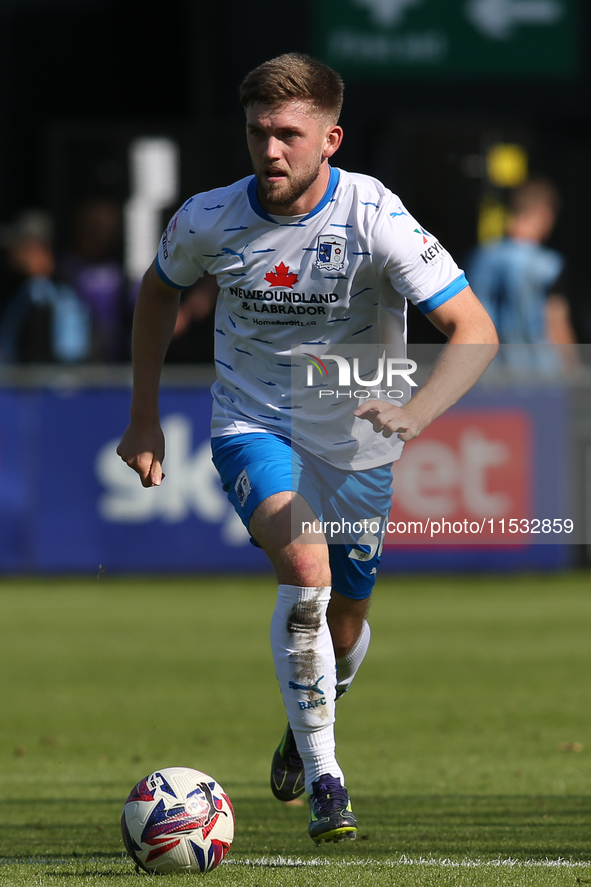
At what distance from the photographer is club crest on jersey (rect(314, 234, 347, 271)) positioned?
5145mm

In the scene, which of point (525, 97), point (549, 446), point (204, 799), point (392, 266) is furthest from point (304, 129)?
point (525, 97)

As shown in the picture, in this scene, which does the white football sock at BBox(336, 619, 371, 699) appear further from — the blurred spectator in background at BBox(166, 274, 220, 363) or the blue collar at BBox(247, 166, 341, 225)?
the blurred spectator in background at BBox(166, 274, 220, 363)

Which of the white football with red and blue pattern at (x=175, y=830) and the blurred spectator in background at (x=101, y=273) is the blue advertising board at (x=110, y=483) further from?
the white football with red and blue pattern at (x=175, y=830)

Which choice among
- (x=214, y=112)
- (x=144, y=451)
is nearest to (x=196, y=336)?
(x=214, y=112)

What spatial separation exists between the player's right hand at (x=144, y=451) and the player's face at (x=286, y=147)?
926 mm

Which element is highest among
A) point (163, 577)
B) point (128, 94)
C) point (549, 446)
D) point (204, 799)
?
point (128, 94)

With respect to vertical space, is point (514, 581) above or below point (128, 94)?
below

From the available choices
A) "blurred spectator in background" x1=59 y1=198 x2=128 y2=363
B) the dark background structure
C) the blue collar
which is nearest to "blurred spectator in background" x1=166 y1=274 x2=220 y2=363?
"blurred spectator in background" x1=59 y1=198 x2=128 y2=363

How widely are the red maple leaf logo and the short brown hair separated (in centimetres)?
52

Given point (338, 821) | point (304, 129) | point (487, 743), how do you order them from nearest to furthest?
point (338, 821) < point (304, 129) < point (487, 743)

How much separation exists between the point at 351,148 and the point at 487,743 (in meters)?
10.7

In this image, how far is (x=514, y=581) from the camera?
44.5 ft

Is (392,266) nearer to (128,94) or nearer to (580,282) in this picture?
(580,282)

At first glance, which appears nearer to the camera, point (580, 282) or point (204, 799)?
point (204, 799)
